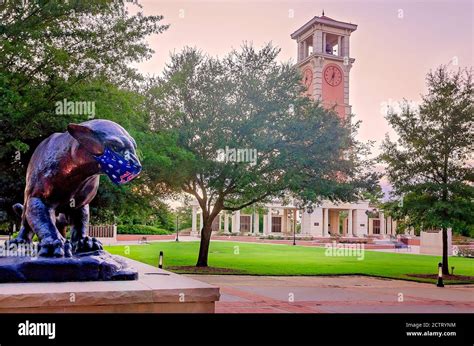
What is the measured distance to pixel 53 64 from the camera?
441 inches

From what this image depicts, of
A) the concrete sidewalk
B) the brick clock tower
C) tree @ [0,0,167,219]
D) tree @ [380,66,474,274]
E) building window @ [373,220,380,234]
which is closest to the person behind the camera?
tree @ [0,0,167,219]

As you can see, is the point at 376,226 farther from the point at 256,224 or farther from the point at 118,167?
the point at 118,167

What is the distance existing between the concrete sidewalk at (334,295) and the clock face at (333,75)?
154 feet

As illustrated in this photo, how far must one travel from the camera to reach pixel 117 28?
1242 centimetres

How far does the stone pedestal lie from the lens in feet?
12.9

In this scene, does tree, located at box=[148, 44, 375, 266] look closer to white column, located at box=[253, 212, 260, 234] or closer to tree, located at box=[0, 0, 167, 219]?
tree, located at box=[0, 0, 167, 219]

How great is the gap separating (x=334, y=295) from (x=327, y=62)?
2085 inches

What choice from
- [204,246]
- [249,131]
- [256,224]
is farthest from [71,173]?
[256,224]

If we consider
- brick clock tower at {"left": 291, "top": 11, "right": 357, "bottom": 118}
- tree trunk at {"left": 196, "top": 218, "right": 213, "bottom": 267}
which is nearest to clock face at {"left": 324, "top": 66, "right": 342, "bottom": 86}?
brick clock tower at {"left": 291, "top": 11, "right": 357, "bottom": 118}

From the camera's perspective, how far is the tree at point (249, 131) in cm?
1962

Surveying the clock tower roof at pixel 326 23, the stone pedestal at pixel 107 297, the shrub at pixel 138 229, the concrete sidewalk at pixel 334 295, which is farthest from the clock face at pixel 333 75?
the stone pedestal at pixel 107 297

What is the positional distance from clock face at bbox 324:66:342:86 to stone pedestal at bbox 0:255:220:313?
60735 mm

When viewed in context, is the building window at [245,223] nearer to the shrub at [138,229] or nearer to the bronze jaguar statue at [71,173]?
the shrub at [138,229]
